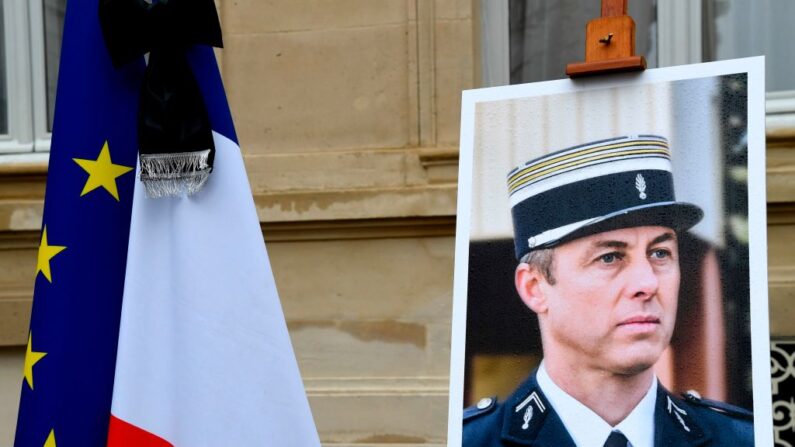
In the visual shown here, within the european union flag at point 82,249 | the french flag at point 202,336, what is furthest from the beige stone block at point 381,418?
the european union flag at point 82,249

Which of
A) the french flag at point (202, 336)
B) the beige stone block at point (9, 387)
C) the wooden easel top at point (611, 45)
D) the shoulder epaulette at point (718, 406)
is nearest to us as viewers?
the shoulder epaulette at point (718, 406)

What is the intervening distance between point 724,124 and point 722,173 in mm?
120

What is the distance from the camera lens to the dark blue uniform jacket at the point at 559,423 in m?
2.76

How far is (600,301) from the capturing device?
9.66ft

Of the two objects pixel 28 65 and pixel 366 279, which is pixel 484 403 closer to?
pixel 366 279

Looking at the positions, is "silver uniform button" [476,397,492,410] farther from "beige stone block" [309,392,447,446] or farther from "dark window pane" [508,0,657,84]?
"dark window pane" [508,0,657,84]

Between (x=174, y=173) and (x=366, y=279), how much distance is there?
2287mm

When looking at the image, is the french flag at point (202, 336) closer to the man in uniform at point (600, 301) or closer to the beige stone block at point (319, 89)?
the man in uniform at point (600, 301)

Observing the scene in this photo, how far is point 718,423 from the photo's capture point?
2.77 meters

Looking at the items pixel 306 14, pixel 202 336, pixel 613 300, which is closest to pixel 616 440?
pixel 613 300

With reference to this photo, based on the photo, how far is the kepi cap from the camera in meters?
2.90

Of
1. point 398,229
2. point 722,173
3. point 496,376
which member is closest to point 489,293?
point 496,376

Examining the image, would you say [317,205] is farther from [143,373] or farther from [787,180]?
[143,373]

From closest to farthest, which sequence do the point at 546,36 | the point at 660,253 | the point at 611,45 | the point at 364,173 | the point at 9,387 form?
the point at 660,253
the point at 611,45
the point at 364,173
the point at 546,36
the point at 9,387
